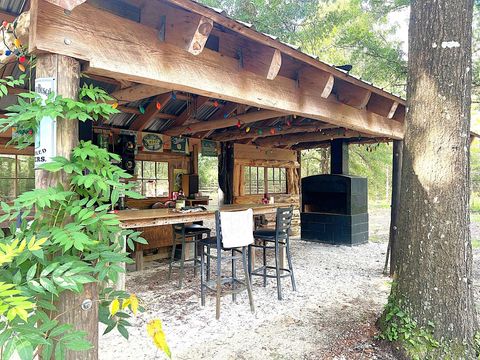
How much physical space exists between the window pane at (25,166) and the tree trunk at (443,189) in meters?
5.14

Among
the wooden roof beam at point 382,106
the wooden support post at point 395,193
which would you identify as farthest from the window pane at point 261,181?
the wooden roof beam at point 382,106

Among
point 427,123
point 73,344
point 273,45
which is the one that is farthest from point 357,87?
point 73,344

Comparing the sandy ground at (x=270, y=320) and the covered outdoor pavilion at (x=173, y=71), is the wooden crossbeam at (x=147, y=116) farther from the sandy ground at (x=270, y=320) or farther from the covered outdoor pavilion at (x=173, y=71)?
the sandy ground at (x=270, y=320)

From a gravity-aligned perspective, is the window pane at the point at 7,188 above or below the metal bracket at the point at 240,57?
below

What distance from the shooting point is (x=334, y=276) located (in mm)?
4605

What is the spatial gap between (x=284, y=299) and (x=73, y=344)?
274 cm

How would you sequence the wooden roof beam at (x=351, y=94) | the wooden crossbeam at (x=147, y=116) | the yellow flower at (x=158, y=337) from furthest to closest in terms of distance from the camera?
the wooden crossbeam at (x=147, y=116) → the wooden roof beam at (x=351, y=94) → the yellow flower at (x=158, y=337)

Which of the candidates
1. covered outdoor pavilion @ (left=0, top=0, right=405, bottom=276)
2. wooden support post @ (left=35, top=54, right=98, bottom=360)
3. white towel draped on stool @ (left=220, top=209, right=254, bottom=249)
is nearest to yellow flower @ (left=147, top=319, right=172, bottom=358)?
wooden support post @ (left=35, top=54, right=98, bottom=360)

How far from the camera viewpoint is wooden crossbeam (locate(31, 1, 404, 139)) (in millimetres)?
1673

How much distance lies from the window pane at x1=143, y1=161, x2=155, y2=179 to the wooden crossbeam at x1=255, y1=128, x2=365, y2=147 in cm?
278

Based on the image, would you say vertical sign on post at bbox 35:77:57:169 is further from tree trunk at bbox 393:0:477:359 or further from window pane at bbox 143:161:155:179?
window pane at bbox 143:161:155:179

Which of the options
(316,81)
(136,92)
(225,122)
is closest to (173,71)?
(136,92)

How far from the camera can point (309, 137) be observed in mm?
7180

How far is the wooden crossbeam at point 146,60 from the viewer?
1.67 metres
